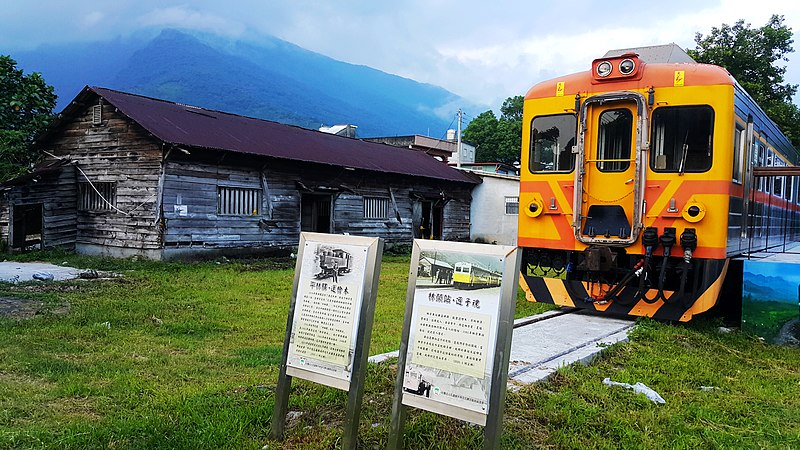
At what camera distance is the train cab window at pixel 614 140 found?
24.1ft

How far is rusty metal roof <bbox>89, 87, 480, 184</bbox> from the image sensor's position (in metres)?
15.0

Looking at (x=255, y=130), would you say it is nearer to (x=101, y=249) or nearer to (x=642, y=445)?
(x=101, y=249)

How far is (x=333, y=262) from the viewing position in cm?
376

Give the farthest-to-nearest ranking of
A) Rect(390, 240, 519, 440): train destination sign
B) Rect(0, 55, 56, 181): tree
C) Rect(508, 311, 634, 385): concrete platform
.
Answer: Rect(0, 55, 56, 181): tree
Rect(508, 311, 634, 385): concrete platform
Rect(390, 240, 519, 440): train destination sign

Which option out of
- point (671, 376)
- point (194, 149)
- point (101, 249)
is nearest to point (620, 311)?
point (671, 376)

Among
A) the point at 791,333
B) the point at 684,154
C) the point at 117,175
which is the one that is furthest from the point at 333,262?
the point at 117,175

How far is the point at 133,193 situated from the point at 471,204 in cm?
1523

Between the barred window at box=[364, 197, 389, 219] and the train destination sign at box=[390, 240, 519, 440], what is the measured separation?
17.0 meters

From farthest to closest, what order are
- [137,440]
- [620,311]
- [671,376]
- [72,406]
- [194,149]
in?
[194,149] → [620,311] → [671,376] → [72,406] → [137,440]

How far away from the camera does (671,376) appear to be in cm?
524

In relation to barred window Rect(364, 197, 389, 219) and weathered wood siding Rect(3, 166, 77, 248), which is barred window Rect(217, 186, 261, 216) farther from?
barred window Rect(364, 197, 389, 219)

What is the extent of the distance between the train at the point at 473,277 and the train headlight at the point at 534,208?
484 cm

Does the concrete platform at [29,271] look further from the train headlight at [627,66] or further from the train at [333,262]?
the train headlight at [627,66]

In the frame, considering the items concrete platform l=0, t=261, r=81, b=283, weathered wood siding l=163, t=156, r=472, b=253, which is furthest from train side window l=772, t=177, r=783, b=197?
concrete platform l=0, t=261, r=81, b=283
